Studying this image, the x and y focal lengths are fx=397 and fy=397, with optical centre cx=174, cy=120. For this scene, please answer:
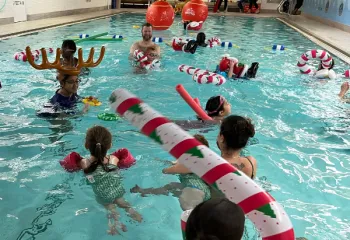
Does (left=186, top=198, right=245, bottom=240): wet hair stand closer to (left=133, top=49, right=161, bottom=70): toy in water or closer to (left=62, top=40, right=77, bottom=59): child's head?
(left=62, top=40, right=77, bottom=59): child's head

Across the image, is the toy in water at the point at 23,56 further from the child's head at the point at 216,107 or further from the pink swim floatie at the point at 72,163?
the pink swim floatie at the point at 72,163

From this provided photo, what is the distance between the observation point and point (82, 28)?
14367mm

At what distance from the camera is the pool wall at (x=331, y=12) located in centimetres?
1691

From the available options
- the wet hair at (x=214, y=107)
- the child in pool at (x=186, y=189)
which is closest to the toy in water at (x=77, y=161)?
the child in pool at (x=186, y=189)

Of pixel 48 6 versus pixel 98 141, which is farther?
pixel 48 6

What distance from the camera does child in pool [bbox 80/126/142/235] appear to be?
123 inches

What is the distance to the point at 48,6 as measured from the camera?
17375 mm

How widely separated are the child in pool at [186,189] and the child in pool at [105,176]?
234 millimetres

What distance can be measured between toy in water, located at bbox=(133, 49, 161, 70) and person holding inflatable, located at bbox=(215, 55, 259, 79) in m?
1.26

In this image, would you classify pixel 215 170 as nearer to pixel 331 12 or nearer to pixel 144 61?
pixel 144 61

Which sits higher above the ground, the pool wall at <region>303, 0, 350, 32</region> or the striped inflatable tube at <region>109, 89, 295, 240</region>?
the striped inflatable tube at <region>109, 89, 295, 240</region>

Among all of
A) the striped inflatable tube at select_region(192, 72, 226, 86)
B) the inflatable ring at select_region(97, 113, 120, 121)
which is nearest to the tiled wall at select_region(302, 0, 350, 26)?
the striped inflatable tube at select_region(192, 72, 226, 86)

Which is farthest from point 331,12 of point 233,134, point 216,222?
point 216,222

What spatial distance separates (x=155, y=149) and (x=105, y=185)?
120 centimetres
